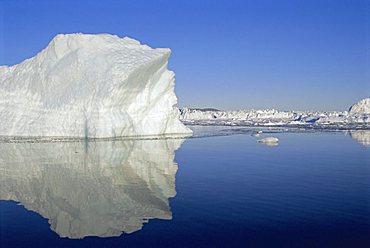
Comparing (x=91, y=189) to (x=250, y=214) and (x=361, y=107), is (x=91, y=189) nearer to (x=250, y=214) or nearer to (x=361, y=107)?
(x=250, y=214)

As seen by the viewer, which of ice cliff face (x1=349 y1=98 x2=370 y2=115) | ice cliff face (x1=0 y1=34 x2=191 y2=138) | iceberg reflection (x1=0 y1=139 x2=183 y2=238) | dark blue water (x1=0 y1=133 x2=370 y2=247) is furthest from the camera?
ice cliff face (x1=349 y1=98 x2=370 y2=115)

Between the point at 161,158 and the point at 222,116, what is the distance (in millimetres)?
78501

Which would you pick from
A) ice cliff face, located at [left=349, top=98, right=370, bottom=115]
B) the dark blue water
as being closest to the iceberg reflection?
the dark blue water

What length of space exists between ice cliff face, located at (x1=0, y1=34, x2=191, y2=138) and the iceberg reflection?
31.2ft

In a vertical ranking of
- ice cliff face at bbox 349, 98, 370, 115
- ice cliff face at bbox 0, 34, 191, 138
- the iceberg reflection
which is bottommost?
the iceberg reflection

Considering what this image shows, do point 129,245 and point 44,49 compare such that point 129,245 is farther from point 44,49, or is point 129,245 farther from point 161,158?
point 44,49

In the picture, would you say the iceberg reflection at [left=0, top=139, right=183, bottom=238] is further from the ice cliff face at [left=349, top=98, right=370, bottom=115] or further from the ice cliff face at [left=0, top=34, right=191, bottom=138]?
the ice cliff face at [left=349, top=98, right=370, bottom=115]

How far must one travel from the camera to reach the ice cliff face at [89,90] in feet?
84.8

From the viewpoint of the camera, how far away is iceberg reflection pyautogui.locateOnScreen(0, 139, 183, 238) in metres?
7.13

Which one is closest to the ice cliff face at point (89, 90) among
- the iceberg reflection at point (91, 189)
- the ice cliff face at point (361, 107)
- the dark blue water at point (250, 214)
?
the iceberg reflection at point (91, 189)

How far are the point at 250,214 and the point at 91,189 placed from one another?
4.48m

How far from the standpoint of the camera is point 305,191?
9.49 metres

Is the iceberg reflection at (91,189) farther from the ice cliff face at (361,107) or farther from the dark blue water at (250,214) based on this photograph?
the ice cliff face at (361,107)

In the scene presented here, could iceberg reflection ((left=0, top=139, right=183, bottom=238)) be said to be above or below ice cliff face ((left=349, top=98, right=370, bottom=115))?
below
